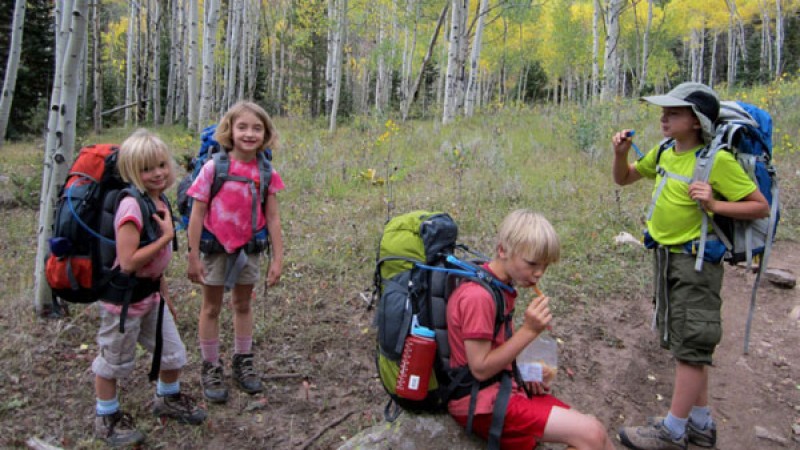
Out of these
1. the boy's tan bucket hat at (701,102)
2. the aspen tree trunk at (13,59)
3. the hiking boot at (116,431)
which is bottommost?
the hiking boot at (116,431)

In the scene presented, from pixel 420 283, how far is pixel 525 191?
17.4 feet

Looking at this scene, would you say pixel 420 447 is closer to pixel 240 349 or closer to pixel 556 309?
pixel 240 349

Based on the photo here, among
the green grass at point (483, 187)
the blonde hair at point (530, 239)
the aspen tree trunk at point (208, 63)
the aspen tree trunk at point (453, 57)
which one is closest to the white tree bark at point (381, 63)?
the aspen tree trunk at point (453, 57)

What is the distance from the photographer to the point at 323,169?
8516 millimetres

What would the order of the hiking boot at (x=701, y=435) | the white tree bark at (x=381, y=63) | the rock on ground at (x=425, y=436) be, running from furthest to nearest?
1. the white tree bark at (x=381, y=63)
2. the hiking boot at (x=701, y=435)
3. the rock on ground at (x=425, y=436)

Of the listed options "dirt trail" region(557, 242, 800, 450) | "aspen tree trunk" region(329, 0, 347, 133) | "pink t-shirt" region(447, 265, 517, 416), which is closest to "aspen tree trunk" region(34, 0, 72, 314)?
"pink t-shirt" region(447, 265, 517, 416)

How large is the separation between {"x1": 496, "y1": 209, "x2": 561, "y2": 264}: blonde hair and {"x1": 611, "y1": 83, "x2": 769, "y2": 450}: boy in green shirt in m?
1.02

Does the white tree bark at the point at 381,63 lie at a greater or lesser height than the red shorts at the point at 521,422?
greater

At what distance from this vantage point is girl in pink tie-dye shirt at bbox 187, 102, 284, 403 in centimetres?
294

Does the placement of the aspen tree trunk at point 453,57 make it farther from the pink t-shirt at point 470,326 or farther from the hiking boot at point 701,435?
the pink t-shirt at point 470,326

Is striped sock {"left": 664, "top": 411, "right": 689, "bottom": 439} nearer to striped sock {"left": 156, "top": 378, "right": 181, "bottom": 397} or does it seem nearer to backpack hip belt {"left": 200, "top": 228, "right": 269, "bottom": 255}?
backpack hip belt {"left": 200, "top": 228, "right": 269, "bottom": 255}

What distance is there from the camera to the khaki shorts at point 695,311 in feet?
8.50

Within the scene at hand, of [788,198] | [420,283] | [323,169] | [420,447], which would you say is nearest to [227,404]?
[420,447]

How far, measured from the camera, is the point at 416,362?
1958 millimetres
